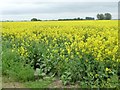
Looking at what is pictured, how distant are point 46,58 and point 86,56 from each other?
1.45m

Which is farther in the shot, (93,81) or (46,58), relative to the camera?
(46,58)

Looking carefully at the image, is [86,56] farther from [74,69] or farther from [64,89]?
[64,89]

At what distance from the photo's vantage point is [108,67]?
6715 millimetres

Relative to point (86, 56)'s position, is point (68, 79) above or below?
below

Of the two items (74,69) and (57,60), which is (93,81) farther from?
(57,60)

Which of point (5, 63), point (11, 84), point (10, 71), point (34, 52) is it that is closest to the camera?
point (11, 84)

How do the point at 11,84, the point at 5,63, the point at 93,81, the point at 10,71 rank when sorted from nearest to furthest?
the point at 93,81 → the point at 11,84 → the point at 10,71 → the point at 5,63

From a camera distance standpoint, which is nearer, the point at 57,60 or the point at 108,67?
the point at 108,67

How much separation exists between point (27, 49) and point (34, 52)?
0.38 m

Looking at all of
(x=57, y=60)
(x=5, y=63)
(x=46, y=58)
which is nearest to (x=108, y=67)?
(x=57, y=60)

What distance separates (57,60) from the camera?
757cm

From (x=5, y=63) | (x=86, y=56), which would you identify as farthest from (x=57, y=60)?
(x=5, y=63)

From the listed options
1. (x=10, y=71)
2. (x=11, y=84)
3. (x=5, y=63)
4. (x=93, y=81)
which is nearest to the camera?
(x=93, y=81)

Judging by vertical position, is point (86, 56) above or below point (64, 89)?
above
